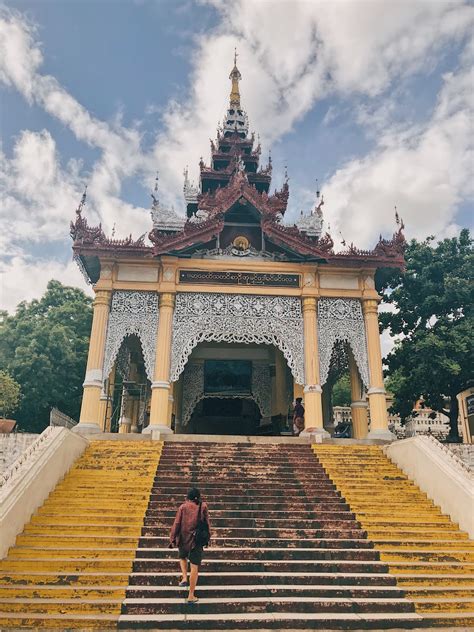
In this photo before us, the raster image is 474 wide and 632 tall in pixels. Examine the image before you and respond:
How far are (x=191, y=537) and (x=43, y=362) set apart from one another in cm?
1805

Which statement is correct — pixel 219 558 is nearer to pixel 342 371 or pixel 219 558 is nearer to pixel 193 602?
pixel 193 602

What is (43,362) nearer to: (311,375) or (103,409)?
(103,409)

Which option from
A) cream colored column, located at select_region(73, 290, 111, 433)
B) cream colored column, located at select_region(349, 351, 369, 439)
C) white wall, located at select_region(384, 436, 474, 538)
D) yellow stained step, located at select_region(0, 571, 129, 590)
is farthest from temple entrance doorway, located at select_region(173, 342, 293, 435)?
yellow stained step, located at select_region(0, 571, 129, 590)

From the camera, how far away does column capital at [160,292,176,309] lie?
45.6 feet

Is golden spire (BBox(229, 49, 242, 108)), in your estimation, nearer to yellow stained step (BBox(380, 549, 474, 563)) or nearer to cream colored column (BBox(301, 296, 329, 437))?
Result: cream colored column (BBox(301, 296, 329, 437))

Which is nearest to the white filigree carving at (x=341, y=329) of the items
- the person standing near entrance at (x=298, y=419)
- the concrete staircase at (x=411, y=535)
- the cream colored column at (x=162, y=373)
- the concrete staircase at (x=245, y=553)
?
the person standing near entrance at (x=298, y=419)

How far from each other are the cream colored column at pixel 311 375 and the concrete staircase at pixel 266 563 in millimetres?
3130

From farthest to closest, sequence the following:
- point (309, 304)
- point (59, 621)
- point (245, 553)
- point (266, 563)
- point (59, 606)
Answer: point (309, 304) → point (245, 553) → point (266, 563) → point (59, 606) → point (59, 621)

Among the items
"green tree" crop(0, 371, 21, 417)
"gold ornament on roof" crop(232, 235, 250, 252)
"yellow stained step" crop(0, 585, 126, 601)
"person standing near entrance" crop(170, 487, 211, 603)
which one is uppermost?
"gold ornament on roof" crop(232, 235, 250, 252)

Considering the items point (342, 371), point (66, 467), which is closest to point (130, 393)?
point (342, 371)

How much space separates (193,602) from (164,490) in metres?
3.30

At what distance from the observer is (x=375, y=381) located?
45.1 ft

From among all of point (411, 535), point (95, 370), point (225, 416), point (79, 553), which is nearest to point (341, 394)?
point (225, 416)

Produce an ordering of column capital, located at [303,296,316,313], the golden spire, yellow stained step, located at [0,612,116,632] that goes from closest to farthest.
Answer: yellow stained step, located at [0,612,116,632] < column capital, located at [303,296,316,313] < the golden spire
